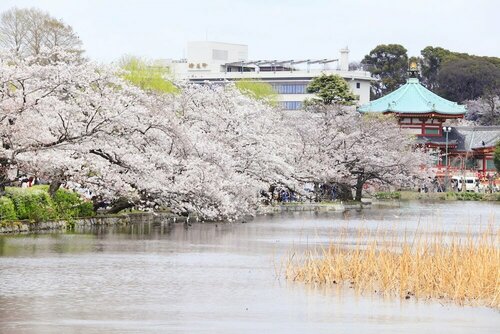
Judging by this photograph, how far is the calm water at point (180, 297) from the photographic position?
15.1 meters

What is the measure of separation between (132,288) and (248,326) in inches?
179

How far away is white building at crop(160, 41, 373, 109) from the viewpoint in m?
113

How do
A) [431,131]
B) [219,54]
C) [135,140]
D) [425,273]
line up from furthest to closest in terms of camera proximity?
[219,54] → [431,131] → [135,140] → [425,273]

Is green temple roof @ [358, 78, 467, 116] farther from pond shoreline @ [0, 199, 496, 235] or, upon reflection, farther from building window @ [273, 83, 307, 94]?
pond shoreline @ [0, 199, 496, 235]

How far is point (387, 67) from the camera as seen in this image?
392 ft

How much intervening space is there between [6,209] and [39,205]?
5.89ft

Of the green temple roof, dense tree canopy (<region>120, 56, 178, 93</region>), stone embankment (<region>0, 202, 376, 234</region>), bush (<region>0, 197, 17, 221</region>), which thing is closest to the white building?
the green temple roof

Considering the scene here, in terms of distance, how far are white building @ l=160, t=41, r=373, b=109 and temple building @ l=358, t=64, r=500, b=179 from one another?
24.7 meters

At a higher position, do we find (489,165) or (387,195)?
(489,165)

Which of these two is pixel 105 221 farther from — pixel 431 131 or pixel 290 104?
pixel 290 104

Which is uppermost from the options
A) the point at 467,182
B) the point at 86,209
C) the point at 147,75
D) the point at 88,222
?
the point at 147,75

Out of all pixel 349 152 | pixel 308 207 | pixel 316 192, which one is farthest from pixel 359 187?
pixel 308 207

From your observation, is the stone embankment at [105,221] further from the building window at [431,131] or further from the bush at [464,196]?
the building window at [431,131]

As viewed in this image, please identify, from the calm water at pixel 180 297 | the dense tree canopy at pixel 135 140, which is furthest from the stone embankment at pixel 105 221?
the calm water at pixel 180 297
